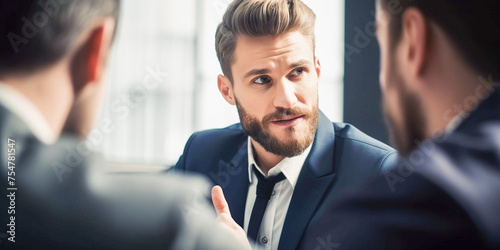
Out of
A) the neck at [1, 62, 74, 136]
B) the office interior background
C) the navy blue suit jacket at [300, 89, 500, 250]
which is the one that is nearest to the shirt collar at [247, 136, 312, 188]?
the office interior background

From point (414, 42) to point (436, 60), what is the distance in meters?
0.05

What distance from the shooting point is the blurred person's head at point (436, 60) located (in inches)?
25.3

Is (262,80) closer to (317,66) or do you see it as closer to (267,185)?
(317,66)

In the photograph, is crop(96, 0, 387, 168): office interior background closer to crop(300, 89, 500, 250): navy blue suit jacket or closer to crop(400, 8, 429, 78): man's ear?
crop(400, 8, 429, 78): man's ear

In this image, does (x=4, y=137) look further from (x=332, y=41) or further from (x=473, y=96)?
(x=473, y=96)

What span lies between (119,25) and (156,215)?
41cm

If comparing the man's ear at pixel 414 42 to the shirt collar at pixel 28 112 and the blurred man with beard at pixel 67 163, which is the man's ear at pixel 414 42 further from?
the shirt collar at pixel 28 112

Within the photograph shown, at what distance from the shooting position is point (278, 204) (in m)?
0.91

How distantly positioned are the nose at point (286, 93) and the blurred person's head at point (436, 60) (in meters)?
0.21

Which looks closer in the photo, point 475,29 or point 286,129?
point 475,29

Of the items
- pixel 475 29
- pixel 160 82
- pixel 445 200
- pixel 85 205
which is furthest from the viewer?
pixel 160 82

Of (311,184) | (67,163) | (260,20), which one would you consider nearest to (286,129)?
(311,184)

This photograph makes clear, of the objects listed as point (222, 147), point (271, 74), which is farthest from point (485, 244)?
point (222, 147)

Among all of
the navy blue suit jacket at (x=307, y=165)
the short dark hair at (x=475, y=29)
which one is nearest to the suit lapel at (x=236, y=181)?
the navy blue suit jacket at (x=307, y=165)
